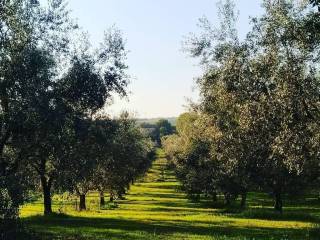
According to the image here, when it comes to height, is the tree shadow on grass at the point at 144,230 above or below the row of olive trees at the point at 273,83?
below

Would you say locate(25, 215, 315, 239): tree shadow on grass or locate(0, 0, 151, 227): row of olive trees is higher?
locate(0, 0, 151, 227): row of olive trees

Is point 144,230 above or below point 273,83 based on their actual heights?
below

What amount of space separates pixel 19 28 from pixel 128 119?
7431 cm

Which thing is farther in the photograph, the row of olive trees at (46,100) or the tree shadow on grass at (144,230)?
the tree shadow on grass at (144,230)

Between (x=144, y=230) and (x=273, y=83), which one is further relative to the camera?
(x=144, y=230)

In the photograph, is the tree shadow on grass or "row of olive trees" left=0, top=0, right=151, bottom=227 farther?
the tree shadow on grass

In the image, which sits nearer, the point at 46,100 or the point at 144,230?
the point at 46,100

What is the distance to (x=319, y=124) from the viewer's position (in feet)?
119

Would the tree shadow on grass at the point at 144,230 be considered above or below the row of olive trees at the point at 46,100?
below

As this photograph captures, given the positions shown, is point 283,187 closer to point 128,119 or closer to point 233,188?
point 233,188

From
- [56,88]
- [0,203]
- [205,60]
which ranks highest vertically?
[205,60]

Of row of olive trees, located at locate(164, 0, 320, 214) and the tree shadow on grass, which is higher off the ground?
row of olive trees, located at locate(164, 0, 320, 214)

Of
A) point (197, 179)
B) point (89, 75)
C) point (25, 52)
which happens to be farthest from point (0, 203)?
point (197, 179)

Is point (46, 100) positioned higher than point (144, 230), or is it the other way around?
point (46, 100)
